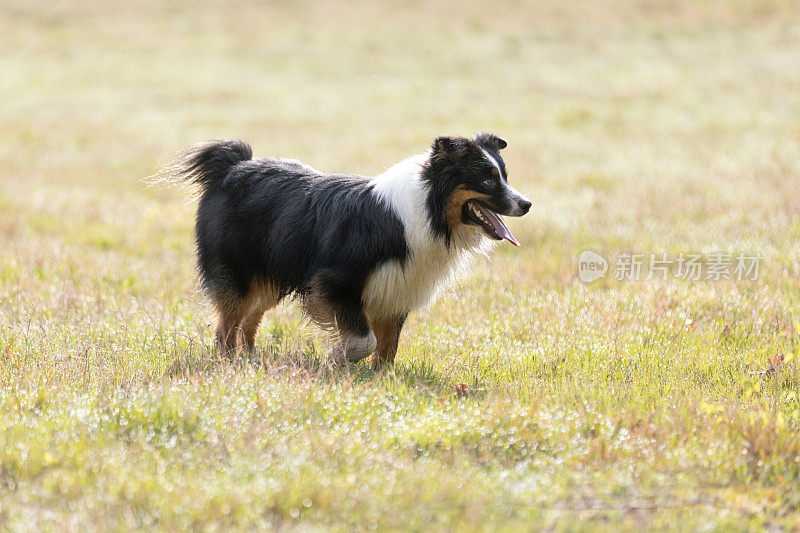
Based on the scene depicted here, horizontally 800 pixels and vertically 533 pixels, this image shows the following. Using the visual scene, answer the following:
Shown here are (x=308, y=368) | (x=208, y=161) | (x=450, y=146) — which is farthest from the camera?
(x=208, y=161)

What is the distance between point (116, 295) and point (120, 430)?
134 inches

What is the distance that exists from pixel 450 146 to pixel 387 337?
4.74 ft

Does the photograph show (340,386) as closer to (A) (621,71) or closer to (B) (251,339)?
(B) (251,339)

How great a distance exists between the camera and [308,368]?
18.2 feet

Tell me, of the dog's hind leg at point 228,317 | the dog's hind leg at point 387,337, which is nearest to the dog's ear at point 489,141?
the dog's hind leg at point 387,337

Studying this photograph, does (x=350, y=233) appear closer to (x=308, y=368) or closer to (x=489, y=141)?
(x=308, y=368)

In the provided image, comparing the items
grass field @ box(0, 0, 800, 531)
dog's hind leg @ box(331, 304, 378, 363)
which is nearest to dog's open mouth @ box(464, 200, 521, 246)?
grass field @ box(0, 0, 800, 531)

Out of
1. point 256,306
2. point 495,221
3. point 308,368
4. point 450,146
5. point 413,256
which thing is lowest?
point 308,368

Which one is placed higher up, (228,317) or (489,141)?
(489,141)

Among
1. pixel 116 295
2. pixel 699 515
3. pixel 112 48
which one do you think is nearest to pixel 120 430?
pixel 699 515

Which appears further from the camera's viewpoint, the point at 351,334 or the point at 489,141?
the point at 489,141

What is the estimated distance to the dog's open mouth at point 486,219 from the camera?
5.57 meters

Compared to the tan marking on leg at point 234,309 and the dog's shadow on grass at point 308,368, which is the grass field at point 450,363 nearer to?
the dog's shadow on grass at point 308,368

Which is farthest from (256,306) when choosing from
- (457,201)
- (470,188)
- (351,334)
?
(470,188)
